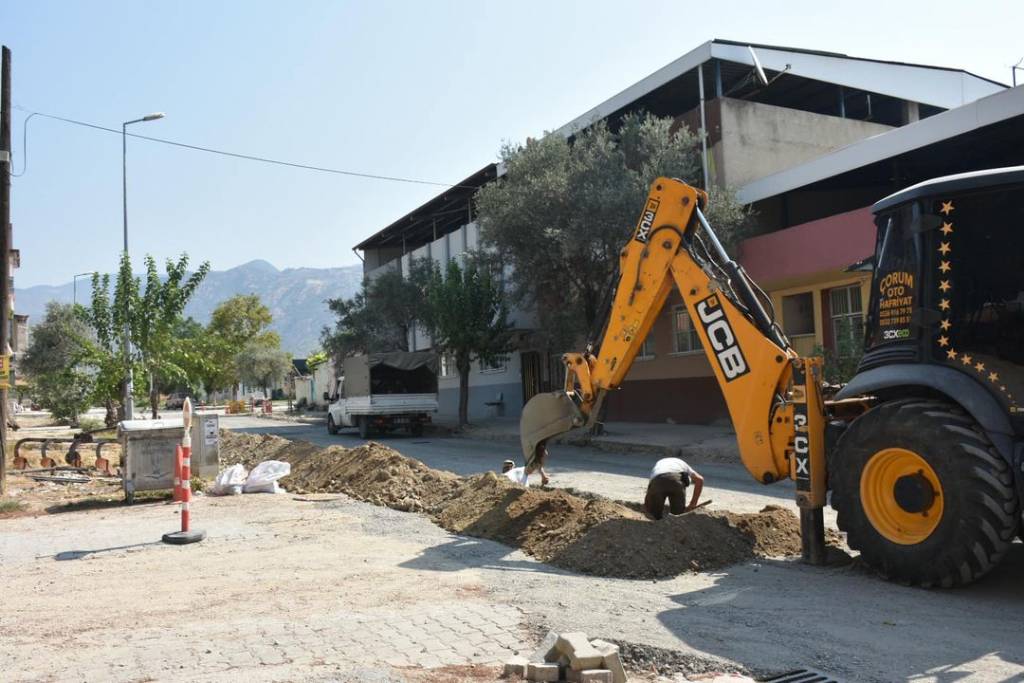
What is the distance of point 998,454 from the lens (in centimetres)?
565

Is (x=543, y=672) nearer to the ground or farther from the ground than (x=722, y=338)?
nearer to the ground

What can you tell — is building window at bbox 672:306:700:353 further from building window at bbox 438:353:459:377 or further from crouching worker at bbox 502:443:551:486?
building window at bbox 438:353:459:377

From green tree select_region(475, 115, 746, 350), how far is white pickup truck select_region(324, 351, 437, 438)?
5.80 metres

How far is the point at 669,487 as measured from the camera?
8625 mm

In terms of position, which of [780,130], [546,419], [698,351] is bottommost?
[546,419]

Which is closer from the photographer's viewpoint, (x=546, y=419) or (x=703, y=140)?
(x=546, y=419)

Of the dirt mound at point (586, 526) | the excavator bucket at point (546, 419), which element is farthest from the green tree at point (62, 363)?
the excavator bucket at point (546, 419)

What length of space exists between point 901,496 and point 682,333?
Answer: 63.4ft

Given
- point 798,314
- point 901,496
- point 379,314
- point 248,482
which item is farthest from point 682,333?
point 901,496

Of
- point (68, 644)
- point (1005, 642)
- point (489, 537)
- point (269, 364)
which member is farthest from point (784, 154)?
point (269, 364)

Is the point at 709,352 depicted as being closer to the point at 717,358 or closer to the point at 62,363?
the point at 717,358

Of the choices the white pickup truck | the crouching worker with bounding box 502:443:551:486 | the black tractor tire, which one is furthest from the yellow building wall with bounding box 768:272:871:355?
the black tractor tire

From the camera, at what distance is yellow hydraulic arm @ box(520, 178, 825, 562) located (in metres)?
6.91

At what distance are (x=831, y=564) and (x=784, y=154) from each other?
1983cm
